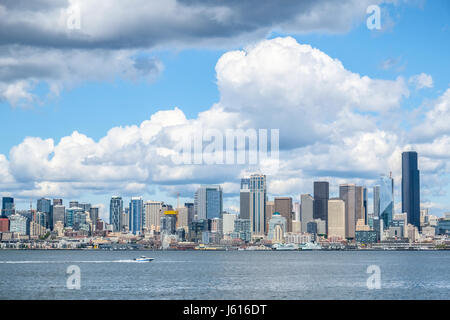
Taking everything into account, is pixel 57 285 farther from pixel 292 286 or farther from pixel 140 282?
pixel 292 286

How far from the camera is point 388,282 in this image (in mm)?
126125

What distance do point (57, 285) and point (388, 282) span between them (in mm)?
58651

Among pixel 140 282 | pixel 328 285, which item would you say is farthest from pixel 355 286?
pixel 140 282
